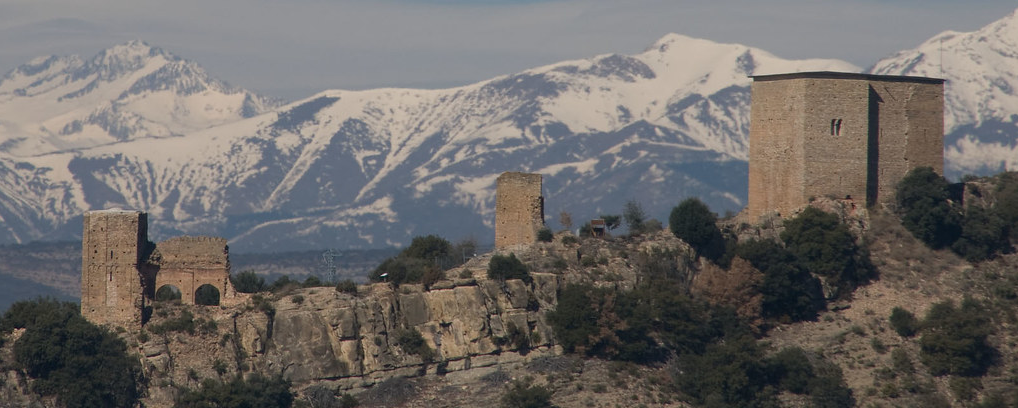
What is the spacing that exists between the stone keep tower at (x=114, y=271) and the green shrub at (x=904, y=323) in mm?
34715

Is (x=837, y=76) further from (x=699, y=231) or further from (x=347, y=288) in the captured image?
(x=347, y=288)

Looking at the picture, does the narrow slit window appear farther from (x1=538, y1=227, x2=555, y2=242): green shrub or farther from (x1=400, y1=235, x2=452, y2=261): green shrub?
(x1=400, y1=235, x2=452, y2=261): green shrub

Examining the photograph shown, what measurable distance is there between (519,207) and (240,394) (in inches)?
768

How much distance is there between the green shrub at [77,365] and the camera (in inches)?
2758

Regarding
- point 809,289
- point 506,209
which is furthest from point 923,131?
point 506,209

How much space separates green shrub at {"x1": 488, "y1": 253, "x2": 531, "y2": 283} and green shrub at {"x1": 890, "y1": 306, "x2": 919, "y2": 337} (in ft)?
57.2

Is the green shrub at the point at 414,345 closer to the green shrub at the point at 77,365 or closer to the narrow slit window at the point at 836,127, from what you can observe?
the green shrub at the point at 77,365

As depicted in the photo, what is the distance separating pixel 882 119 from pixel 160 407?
3901 centimetres

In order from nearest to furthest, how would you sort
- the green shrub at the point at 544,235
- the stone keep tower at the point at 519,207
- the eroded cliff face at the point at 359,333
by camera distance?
the eroded cliff face at the point at 359,333 → the green shrub at the point at 544,235 → the stone keep tower at the point at 519,207

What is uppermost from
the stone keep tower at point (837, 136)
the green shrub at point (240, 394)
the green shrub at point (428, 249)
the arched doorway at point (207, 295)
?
the stone keep tower at point (837, 136)

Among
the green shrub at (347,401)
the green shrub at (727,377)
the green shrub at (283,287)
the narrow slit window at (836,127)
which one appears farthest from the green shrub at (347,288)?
the narrow slit window at (836,127)

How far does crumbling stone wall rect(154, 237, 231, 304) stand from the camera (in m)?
74.4

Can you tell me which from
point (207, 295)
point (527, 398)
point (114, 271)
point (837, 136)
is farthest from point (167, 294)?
point (837, 136)

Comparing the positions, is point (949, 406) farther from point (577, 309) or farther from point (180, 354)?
point (180, 354)
